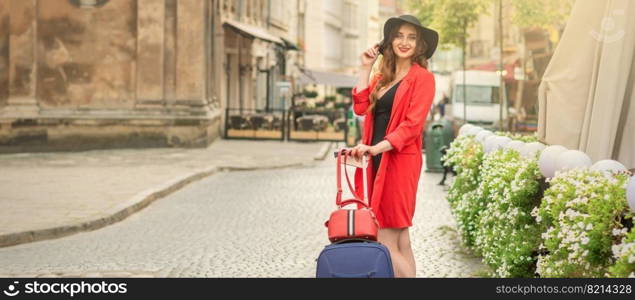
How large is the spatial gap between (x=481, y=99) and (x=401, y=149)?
32913 mm

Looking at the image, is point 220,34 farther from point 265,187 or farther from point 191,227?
point 191,227

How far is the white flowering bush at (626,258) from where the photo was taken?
4.12m

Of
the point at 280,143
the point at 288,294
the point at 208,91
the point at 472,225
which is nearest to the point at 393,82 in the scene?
the point at 288,294

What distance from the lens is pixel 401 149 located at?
566 cm

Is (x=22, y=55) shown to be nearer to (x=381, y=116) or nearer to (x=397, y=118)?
(x=381, y=116)

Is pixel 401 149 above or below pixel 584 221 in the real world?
above

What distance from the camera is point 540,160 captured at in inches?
265

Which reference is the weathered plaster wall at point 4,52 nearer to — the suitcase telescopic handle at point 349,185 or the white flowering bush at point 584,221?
the suitcase telescopic handle at point 349,185

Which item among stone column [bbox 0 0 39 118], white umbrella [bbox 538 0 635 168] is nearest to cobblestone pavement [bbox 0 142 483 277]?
white umbrella [bbox 538 0 635 168]

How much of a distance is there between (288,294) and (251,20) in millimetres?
34050

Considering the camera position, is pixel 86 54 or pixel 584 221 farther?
pixel 86 54

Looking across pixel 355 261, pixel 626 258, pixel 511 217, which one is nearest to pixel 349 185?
pixel 355 261

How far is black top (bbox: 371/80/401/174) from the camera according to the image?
5793mm

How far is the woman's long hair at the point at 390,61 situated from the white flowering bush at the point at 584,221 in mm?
980
